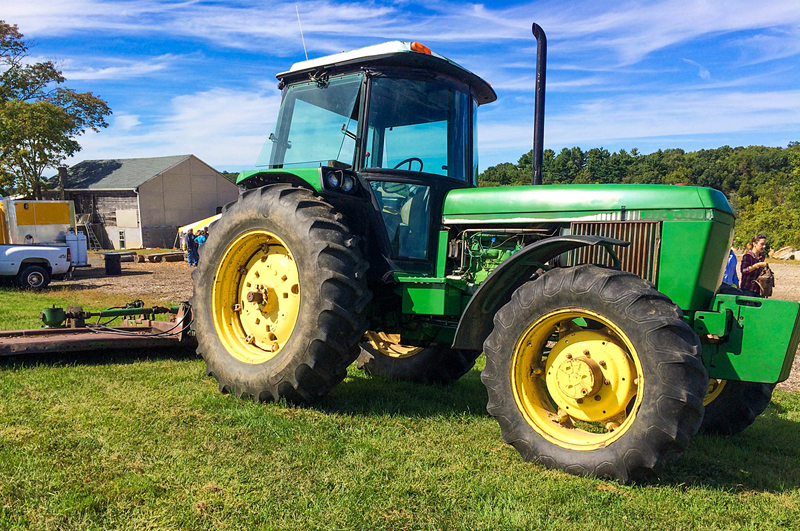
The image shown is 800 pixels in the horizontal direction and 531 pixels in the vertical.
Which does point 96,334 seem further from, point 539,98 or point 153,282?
point 153,282

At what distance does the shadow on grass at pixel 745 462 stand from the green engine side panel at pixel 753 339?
0.59m

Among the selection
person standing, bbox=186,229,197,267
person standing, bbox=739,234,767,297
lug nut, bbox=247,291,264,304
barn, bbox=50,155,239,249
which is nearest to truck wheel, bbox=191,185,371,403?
lug nut, bbox=247,291,264,304

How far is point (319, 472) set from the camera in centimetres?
342

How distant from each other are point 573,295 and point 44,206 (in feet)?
63.4

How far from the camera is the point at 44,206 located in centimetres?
1877

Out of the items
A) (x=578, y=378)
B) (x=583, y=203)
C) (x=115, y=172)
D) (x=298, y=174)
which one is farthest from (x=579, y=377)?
(x=115, y=172)

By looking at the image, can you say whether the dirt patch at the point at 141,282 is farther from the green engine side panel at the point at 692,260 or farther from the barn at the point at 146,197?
the barn at the point at 146,197

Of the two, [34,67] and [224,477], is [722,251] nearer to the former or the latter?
[224,477]

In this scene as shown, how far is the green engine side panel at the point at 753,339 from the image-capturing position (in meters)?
3.40

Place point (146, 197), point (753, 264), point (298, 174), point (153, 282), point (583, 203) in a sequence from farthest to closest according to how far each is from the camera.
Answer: point (146, 197) → point (153, 282) → point (753, 264) → point (298, 174) → point (583, 203)

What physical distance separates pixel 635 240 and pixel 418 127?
2071 mm

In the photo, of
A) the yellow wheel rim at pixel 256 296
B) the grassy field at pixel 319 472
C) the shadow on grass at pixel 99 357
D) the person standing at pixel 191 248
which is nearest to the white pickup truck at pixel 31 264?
the person standing at pixel 191 248

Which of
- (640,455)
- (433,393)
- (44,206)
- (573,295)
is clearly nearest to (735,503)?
(640,455)

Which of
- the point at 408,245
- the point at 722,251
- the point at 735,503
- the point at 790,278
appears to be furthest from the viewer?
the point at 790,278
